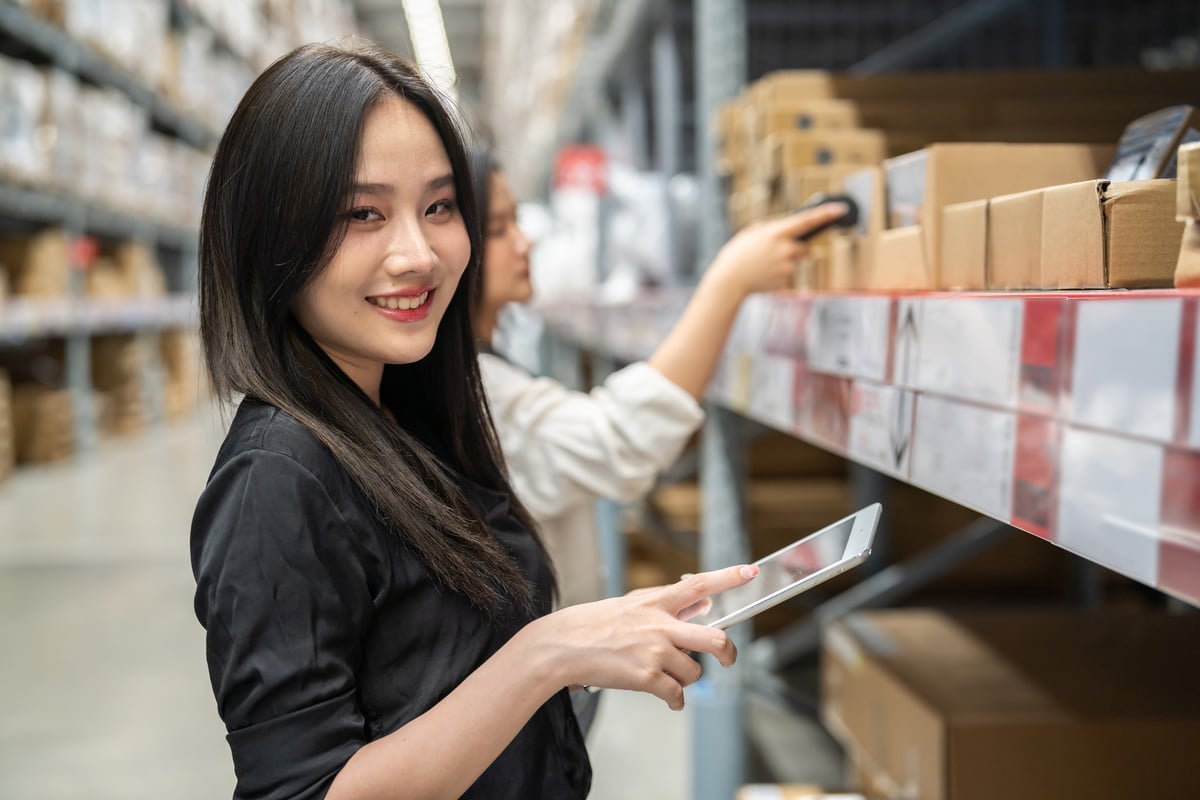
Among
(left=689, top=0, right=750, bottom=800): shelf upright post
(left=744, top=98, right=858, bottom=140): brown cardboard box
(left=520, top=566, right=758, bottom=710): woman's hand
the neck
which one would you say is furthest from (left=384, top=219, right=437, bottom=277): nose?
(left=689, top=0, right=750, bottom=800): shelf upright post

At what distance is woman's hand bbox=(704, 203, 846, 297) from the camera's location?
1521mm

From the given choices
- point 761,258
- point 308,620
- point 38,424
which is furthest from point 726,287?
point 38,424

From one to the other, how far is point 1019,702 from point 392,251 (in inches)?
43.2

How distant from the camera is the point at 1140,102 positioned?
1.71 m

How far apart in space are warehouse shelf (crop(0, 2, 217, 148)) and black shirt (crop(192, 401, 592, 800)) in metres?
5.39

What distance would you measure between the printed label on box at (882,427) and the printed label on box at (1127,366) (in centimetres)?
31

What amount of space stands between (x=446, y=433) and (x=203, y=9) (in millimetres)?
8524

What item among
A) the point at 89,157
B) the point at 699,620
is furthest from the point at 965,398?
the point at 89,157

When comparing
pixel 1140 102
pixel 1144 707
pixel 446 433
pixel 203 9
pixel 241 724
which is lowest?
pixel 1144 707

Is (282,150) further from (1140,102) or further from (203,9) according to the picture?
(203,9)

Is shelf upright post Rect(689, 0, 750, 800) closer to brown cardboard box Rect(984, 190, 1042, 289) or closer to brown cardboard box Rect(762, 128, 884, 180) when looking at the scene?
brown cardboard box Rect(762, 128, 884, 180)

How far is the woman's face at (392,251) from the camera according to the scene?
98 centimetres

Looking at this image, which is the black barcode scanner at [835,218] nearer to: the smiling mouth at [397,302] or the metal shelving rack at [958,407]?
the metal shelving rack at [958,407]

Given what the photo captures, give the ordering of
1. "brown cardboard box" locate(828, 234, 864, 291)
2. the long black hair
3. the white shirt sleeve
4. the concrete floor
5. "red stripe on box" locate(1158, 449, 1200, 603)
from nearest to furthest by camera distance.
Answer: "red stripe on box" locate(1158, 449, 1200, 603) → the long black hair → "brown cardboard box" locate(828, 234, 864, 291) → the white shirt sleeve → the concrete floor
